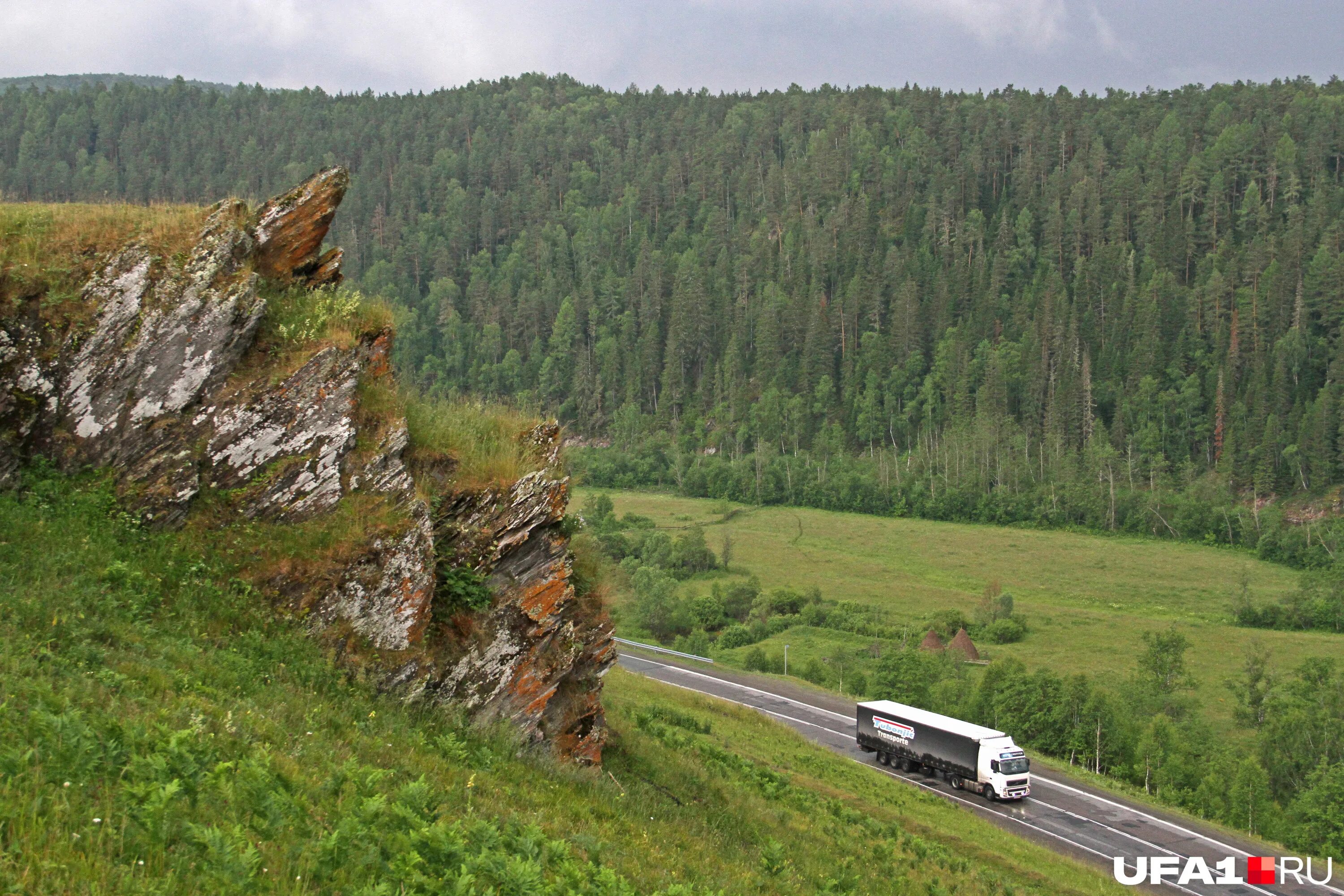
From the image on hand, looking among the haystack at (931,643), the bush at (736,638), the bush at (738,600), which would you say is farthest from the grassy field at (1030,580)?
the bush at (738,600)

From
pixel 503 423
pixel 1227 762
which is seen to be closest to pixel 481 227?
pixel 1227 762

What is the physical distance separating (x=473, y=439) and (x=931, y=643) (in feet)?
180

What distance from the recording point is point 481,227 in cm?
19262

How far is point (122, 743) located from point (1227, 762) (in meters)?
48.5

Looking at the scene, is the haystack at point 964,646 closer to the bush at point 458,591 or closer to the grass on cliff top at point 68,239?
the bush at point 458,591

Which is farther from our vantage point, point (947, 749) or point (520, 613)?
point (947, 749)

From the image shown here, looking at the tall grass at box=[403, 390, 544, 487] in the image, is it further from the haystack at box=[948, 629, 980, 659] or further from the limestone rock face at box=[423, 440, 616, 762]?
the haystack at box=[948, 629, 980, 659]

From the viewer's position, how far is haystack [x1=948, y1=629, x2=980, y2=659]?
64812 millimetres

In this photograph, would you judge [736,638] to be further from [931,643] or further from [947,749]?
[947,749]

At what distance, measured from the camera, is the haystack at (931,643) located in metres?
64.8

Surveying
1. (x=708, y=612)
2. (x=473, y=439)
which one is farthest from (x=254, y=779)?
(x=708, y=612)

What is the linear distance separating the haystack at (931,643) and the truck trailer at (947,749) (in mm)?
22342

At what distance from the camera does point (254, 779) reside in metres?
7.62

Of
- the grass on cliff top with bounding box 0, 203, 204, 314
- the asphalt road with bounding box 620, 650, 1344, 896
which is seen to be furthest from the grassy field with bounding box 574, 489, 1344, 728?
the grass on cliff top with bounding box 0, 203, 204, 314
